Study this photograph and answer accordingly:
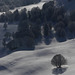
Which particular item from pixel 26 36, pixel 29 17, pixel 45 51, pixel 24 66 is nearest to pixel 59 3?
pixel 29 17

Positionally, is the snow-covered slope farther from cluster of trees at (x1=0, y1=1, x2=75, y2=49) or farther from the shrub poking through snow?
cluster of trees at (x1=0, y1=1, x2=75, y2=49)

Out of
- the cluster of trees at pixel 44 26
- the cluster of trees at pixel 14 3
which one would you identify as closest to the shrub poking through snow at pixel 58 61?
the cluster of trees at pixel 44 26

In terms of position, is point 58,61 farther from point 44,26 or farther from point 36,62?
point 44,26

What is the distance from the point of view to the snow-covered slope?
2143 inches

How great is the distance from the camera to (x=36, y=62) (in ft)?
195

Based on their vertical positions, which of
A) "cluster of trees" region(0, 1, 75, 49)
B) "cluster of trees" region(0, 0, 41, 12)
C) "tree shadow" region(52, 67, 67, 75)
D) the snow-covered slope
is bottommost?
"tree shadow" region(52, 67, 67, 75)

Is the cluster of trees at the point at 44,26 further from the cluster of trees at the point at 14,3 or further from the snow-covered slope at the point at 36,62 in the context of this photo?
the cluster of trees at the point at 14,3

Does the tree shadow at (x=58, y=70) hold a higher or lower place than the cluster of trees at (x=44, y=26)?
lower

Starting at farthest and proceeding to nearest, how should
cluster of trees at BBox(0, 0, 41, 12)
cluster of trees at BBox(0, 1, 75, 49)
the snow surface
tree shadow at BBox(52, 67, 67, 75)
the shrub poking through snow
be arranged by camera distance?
cluster of trees at BBox(0, 0, 41, 12) → cluster of trees at BBox(0, 1, 75, 49) → the shrub poking through snow → the snow surface → tree shadow at BBox(52, 67, 67, 75)

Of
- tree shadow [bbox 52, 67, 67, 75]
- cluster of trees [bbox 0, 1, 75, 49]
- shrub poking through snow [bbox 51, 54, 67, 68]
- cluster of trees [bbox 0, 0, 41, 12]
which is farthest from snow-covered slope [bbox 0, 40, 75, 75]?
cluster of trees [bbox 0, 0, 41, 12]

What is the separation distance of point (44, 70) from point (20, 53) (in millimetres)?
15715

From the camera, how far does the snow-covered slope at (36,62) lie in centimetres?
5444

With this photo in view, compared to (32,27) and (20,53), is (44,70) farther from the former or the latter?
(32,27)

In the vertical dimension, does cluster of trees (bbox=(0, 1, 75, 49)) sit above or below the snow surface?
above
